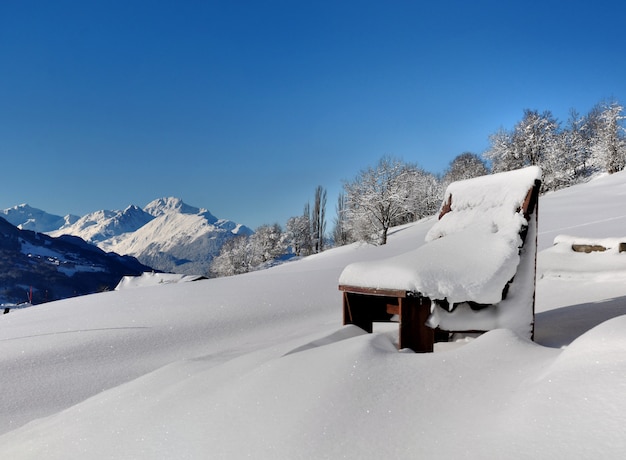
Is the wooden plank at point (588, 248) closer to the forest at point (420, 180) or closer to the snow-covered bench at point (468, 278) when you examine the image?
the snow-covered bench at point (468, 278)

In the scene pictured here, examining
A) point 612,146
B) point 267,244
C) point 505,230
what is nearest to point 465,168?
point 612,146

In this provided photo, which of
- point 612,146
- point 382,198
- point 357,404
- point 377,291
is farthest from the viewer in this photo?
point 612,146

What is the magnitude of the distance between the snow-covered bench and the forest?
26272 millimetres

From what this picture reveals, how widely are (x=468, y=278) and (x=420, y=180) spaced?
166 ft

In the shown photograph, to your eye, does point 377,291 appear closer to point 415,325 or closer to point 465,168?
point 415,325

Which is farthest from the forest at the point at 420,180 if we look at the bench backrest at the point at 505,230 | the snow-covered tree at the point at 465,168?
the bench backrest at the point at 505,230

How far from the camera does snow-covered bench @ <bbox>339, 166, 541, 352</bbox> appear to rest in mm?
2629

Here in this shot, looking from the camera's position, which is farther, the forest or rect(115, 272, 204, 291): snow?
the forest

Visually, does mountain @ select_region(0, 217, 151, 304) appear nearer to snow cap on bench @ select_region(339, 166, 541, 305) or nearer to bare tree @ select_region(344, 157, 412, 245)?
bare tree @ select_region(344, 157, 412, 245)

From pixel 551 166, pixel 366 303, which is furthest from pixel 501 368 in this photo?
pixel 551 166

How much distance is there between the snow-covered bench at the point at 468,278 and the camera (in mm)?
2629

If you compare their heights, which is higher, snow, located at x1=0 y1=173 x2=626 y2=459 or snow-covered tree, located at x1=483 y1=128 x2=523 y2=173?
snow-covered tree, located at x1=483 y1=128 x2=523 y2=173

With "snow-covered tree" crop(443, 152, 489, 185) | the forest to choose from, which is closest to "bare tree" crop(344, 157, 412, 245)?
the forest

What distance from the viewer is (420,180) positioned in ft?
169
